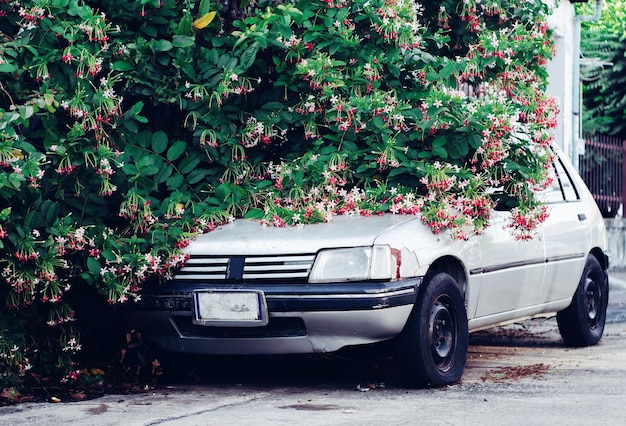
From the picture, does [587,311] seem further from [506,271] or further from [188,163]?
[188,163]

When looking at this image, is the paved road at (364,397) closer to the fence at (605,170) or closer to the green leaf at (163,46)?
the green leaf at (163,46)

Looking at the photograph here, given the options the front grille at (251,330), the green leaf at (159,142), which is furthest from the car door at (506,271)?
the green leaf at (159,142)

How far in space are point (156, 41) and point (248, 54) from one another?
1.69ft

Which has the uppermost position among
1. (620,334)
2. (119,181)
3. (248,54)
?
(248,54)

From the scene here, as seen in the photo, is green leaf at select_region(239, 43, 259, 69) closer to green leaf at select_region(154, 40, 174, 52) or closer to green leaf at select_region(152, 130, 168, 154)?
green leaf at select_region(154, 40, 174, 52)

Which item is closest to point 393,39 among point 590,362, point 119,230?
point 119,230

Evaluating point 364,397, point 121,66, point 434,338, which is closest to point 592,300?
point 434,338

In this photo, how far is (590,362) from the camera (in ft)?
25.2

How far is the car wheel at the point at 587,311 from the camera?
851cm

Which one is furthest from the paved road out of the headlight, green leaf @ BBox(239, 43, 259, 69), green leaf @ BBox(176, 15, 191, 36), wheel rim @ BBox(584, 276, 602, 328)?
green leaf @ BBox(176, 15, 191, 36)

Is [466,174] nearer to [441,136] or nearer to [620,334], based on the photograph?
[441,136]

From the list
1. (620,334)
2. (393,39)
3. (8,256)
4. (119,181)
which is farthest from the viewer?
(620,334)

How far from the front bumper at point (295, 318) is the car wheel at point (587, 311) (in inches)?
98.6

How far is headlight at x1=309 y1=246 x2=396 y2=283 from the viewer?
6.12 m
